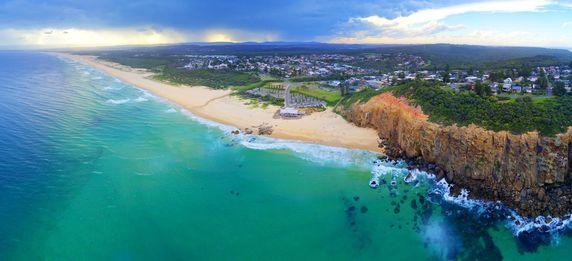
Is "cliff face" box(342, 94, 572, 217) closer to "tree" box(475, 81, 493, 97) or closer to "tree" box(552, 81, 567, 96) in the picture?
"tree" box(475, 81, 493, 97)

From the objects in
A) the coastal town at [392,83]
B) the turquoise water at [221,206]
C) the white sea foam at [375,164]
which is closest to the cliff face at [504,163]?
the white sea foam at [375,164]

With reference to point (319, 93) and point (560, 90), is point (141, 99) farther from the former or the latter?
point (560, 90)

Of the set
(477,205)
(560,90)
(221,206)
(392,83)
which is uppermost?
(560,90)

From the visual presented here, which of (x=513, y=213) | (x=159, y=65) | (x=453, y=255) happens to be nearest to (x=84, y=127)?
(x=453, y=255)

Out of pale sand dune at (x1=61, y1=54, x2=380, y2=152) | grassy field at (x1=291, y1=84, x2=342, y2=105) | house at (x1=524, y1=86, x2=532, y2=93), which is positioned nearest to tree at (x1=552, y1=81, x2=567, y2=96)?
house at (x1=524, y1=86, x2=532, y2=93)

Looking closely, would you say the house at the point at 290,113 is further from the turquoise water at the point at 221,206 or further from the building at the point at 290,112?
the turquoise water at the point at 221,206

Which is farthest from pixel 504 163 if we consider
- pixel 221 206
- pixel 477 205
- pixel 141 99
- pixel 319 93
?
pixel 141 99

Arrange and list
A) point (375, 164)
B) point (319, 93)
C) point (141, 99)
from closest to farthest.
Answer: point (375, 164), point (319, 93), point (141, 99)

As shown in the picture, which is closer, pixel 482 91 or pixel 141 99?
pixel 482 91
